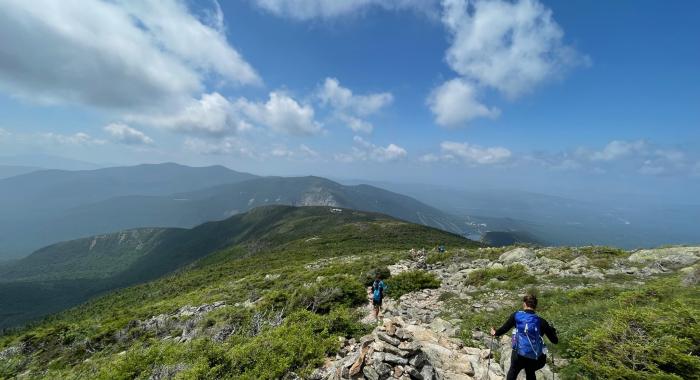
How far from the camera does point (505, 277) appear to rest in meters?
21.9

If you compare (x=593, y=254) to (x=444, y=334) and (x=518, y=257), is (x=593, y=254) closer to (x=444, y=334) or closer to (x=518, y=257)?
(x=518, y=257)

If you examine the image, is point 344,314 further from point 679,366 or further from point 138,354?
point 679,366

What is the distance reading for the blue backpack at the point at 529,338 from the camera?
7629 millimetres

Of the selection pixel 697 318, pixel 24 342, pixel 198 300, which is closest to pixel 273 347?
pixel 697 318

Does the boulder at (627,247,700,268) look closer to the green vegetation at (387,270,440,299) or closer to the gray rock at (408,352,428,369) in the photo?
the green vegetation at (387,270,440,299)

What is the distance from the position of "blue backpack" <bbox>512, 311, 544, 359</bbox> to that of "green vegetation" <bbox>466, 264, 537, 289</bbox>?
1309cm

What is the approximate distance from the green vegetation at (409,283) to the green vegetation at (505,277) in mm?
2570

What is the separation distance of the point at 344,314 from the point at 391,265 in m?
19.1

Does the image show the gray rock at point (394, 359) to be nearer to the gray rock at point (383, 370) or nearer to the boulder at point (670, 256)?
the gray rock at point (383, 370)

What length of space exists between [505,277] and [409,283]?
6706mm

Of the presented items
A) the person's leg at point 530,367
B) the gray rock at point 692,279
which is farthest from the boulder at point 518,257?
the person's leg at point 530,367

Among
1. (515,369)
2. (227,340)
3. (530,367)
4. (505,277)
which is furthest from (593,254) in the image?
(227,340)

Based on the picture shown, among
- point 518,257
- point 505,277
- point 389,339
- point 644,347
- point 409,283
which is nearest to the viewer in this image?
point 644,347

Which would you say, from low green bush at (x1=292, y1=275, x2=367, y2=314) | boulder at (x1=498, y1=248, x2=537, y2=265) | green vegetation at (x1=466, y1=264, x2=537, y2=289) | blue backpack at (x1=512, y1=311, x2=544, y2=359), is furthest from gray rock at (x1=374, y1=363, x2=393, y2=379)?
boulder at (x1=498, y1=248, x2=537, y2=265)
